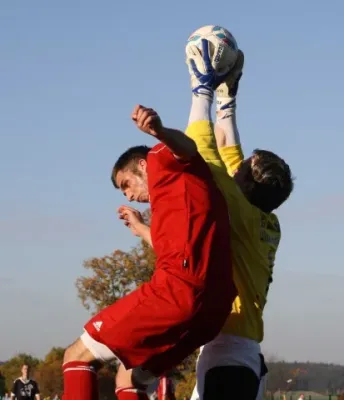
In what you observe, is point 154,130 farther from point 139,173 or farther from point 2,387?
point 2,387

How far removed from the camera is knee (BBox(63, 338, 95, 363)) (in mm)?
5324

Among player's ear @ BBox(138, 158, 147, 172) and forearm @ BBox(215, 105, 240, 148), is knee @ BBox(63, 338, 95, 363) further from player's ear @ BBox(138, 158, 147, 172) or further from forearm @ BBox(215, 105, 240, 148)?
forearm @ BBox(215, 105, 240, 148)

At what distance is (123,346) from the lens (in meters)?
5.24

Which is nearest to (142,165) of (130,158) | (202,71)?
(130,158)

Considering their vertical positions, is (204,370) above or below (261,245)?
below

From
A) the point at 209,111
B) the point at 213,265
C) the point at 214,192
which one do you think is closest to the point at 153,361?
the point at 213,265

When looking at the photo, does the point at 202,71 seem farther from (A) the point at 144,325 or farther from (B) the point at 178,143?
(A) the point at 144,325

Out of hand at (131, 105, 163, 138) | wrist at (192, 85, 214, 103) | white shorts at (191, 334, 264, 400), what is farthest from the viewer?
wrist at (192, 85, 214, 103)

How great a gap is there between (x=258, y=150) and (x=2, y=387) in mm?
17135

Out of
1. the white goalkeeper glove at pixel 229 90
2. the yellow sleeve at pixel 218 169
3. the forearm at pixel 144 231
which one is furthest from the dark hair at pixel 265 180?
the forearm at pixel 144 231

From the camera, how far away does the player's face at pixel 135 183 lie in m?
5.96

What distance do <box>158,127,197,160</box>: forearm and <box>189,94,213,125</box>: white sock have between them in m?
0.77

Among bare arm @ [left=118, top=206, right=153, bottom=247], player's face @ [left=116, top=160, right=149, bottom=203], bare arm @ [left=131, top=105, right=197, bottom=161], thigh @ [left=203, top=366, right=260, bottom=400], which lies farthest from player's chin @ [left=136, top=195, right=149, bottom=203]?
thigh @ [left=203, top=366, right=260, bottom=400]

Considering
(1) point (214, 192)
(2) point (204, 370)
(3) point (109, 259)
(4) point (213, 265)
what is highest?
(3) point (109, 259)
